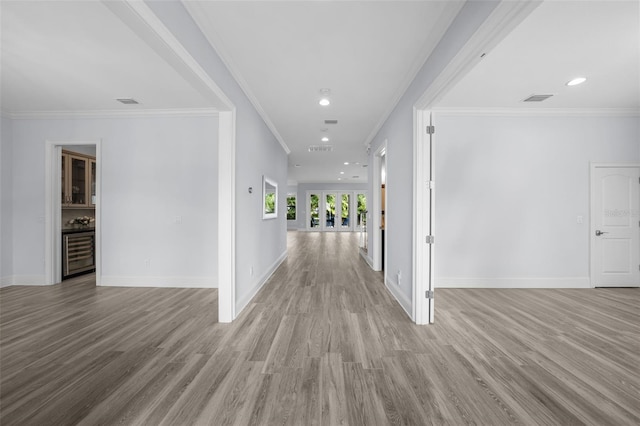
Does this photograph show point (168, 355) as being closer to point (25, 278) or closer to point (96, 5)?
point (96, 5)

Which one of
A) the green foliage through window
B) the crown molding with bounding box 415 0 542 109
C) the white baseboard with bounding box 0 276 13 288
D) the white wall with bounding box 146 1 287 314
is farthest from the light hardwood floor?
the crown molding with bounding box 415 0 542 109

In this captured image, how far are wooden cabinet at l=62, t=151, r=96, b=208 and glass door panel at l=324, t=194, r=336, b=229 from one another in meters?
10.9

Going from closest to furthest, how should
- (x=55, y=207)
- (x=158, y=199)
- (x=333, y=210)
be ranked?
(x=158, y=199)
(x=55, y=207)
(x=333, y=210)

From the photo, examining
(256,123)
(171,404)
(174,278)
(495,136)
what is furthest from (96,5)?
(495,136)

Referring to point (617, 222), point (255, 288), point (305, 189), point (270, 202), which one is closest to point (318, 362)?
point (255, 288)

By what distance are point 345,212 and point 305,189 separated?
2.57 meters

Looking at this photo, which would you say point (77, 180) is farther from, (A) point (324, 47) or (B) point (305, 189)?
(B) point (305, 189)

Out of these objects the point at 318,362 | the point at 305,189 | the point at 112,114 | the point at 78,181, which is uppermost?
the point at 112,114

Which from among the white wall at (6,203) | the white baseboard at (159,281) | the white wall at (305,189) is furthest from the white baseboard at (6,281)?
the white wall at (305,189)

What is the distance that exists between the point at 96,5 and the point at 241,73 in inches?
52.6

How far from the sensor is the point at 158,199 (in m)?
4.45

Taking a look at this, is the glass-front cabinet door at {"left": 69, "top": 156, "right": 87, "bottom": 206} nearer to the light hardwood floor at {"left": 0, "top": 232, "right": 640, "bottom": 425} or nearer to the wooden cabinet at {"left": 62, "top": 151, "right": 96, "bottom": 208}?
the wooden cabinet at {"left": 62, "top": 151, "right": 96, "bottom": 208}

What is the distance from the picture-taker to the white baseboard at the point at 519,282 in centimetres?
436

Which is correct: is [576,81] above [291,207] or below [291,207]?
above
